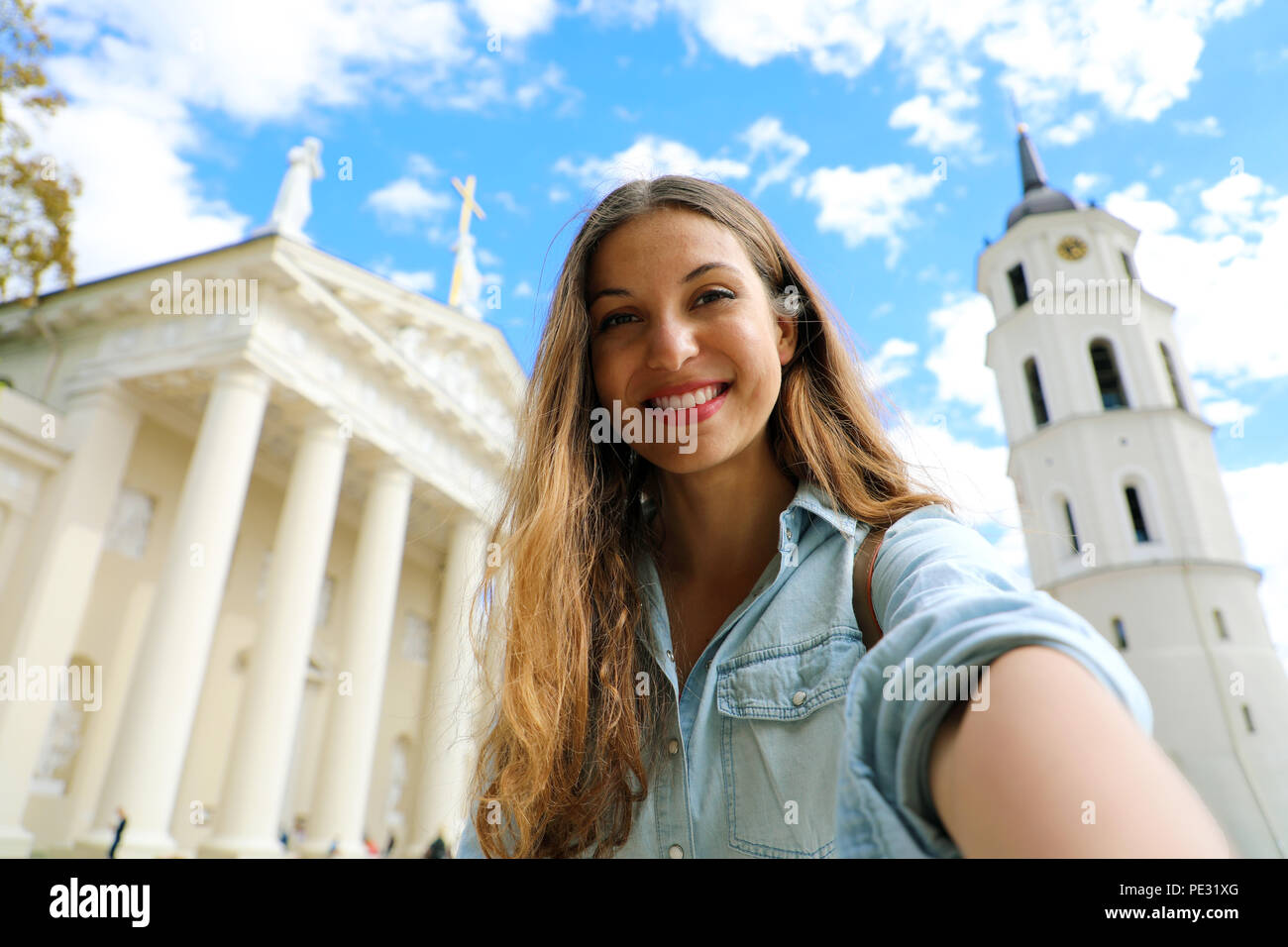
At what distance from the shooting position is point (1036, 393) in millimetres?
39125

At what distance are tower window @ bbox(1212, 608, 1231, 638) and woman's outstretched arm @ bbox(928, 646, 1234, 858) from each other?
39.1m

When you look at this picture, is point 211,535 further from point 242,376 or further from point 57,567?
point 57,567

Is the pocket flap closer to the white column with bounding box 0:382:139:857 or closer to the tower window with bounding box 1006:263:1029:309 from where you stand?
the white column with bounding box 0:382:139:857

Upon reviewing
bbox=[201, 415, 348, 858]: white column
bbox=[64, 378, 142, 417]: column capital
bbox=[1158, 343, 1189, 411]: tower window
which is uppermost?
bbox=[1158, 343, 1189, 411]: tower window

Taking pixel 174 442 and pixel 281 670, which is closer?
pixel 281 670

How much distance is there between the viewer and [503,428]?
24516 millimetres

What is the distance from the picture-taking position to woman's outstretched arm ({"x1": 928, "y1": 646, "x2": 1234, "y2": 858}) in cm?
64

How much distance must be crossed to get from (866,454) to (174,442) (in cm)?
2053

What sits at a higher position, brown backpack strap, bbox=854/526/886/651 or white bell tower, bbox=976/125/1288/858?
white bell tower, bbox=976/125/1288/858

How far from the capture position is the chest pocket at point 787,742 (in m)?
1.48

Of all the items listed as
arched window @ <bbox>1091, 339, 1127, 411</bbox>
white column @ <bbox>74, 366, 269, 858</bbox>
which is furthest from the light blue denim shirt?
arched window @ <bbox>1091, 339, 1127, 411</bbox>

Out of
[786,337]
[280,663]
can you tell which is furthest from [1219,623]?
[786,337]
